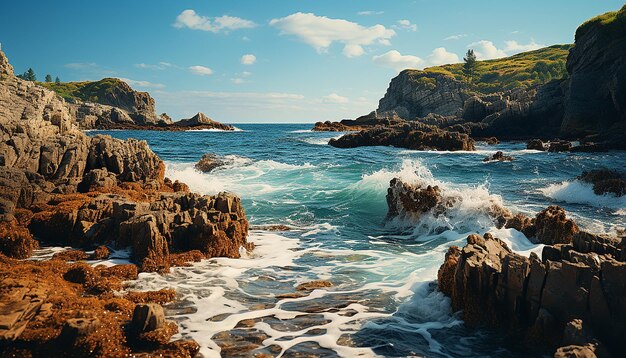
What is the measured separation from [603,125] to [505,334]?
186ft

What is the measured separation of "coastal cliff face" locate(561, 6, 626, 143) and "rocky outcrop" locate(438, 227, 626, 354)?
50.5 m

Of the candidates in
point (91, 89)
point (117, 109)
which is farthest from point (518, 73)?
point (91, 89)

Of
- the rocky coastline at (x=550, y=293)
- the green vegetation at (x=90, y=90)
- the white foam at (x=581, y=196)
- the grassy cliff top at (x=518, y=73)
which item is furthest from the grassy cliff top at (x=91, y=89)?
the rocky coastline at (x=550, y=293)

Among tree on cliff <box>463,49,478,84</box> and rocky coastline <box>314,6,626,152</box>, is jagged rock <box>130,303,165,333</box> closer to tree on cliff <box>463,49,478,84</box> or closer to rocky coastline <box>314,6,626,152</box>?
rocky coastline <box>314,6,626,152</box>

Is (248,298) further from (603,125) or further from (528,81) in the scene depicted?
(528,81)

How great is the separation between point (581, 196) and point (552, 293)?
1715cm

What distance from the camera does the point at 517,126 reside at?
6688cm

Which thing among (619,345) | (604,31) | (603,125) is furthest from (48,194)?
(604,31)

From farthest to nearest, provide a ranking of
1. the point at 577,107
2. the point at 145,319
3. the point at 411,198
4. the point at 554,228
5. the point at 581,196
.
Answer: the point at 577,107, the point at 581,196, the point at 411,198, the point at 554,228, the point at 145,319

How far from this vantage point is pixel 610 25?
56062 millimetres

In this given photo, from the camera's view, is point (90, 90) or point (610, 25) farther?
point (90, 90)

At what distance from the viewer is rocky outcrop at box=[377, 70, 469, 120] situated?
11606 cm

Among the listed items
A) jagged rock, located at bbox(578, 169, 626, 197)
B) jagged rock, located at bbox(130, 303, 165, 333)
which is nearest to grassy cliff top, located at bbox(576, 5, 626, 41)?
jagged rock, located at bbox(578, 169, 626, 197)

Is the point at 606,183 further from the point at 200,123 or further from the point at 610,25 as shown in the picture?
the point at 200,123
